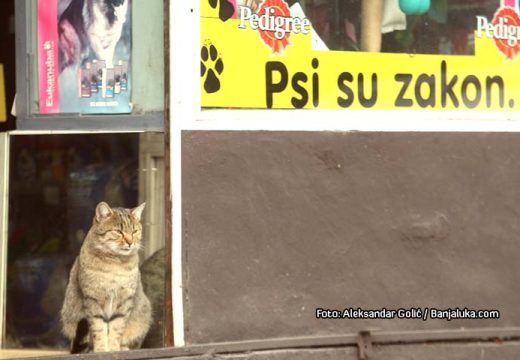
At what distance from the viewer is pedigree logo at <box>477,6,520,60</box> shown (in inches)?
257

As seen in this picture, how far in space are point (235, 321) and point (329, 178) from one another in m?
0.92

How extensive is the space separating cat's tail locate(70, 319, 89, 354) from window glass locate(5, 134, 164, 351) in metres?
0.81

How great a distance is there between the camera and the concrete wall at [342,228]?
5898 millimetres

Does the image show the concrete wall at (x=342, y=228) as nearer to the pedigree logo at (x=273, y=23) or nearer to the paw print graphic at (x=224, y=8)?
the pedigree logo at (x=273, y=23)

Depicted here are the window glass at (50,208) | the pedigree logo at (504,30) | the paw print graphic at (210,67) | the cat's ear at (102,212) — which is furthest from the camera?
the window glass at (50,208)

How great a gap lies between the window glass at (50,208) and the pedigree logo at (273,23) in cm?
127

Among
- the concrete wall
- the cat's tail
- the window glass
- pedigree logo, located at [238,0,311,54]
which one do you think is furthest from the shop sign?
the cat's tail

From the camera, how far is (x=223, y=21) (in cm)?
589

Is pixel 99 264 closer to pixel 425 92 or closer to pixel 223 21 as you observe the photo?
pixel 223 21

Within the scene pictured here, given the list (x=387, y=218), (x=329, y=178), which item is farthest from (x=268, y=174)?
(x=387, y=218)

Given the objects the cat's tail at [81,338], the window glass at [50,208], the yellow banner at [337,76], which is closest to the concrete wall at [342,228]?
the yellow banner at [337,76]

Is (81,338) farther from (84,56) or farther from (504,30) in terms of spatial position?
(504,30)

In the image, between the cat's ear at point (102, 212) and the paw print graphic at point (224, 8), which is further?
the cat's ear at point (102, 212)

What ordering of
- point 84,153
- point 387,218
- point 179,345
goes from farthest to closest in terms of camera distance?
point 84,153 < point 387,218 < point 179,345
